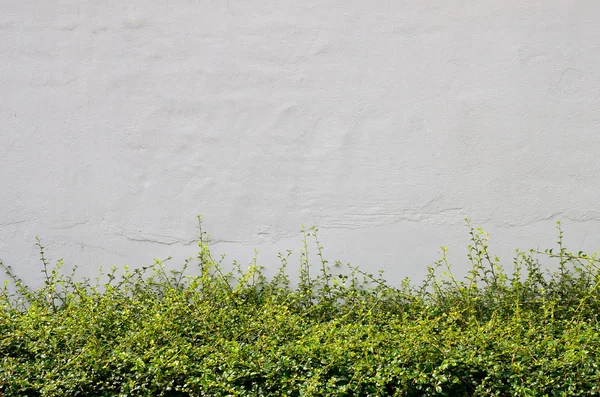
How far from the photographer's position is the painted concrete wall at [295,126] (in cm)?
358

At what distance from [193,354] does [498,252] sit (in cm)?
185

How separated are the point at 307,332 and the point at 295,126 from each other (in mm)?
1242

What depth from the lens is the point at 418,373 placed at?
8.56 feet

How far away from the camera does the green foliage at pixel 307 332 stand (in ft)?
8.65

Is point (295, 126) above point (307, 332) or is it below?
above

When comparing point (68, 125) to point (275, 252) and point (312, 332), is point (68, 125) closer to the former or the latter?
point (275, 252)

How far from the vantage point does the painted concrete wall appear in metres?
3.58

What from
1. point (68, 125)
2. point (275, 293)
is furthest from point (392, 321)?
point (68, 125)

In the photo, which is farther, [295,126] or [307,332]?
[295,126]

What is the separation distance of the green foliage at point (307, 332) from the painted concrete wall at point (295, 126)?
0.52 feet

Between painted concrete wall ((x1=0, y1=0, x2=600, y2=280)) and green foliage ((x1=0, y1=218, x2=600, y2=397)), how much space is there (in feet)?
0.52

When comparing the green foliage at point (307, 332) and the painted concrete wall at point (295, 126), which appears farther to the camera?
the painted concrete wall at point (295, 126)

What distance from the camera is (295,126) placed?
3.68 m

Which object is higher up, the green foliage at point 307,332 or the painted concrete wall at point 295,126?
the painted concrete wall at point 295,126
